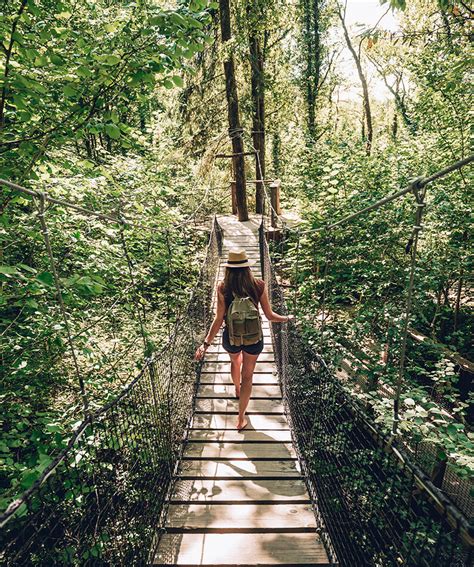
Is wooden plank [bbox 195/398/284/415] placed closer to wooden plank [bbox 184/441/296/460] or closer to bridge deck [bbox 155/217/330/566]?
bridge deck [bbox 155/217/330/566]

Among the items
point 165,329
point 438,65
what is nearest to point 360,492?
point 165,329

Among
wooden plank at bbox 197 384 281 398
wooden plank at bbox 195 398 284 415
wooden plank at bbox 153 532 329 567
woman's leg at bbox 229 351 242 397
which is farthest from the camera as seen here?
wooden plank at bbox 197 384 281 398

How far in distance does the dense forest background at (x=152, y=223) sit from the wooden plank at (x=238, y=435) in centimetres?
78

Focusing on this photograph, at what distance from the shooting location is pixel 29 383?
2838mm

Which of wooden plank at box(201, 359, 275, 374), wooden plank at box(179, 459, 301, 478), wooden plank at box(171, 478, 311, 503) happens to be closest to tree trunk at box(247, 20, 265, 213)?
wooden plank at box(201, 359, 275, 374)

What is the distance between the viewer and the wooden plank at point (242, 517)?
211cm

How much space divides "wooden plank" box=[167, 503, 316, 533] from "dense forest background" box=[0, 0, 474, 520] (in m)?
0.76

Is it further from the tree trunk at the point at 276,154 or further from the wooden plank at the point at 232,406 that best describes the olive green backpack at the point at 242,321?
the tree trunk at the point at 276,154

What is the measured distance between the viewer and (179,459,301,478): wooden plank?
2.52 metres

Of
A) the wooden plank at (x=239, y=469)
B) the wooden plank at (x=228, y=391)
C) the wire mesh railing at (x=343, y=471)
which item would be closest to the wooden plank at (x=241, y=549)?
the wire mesh railing at (x=343, y=471)

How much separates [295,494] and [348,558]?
439mm

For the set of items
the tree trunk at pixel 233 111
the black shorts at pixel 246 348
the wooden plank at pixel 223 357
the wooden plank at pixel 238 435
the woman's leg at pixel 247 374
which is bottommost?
the wooden plank at pixel 238 435

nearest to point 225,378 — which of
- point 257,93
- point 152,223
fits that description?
point 152,223

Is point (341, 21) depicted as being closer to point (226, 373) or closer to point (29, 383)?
point (226, 373)
